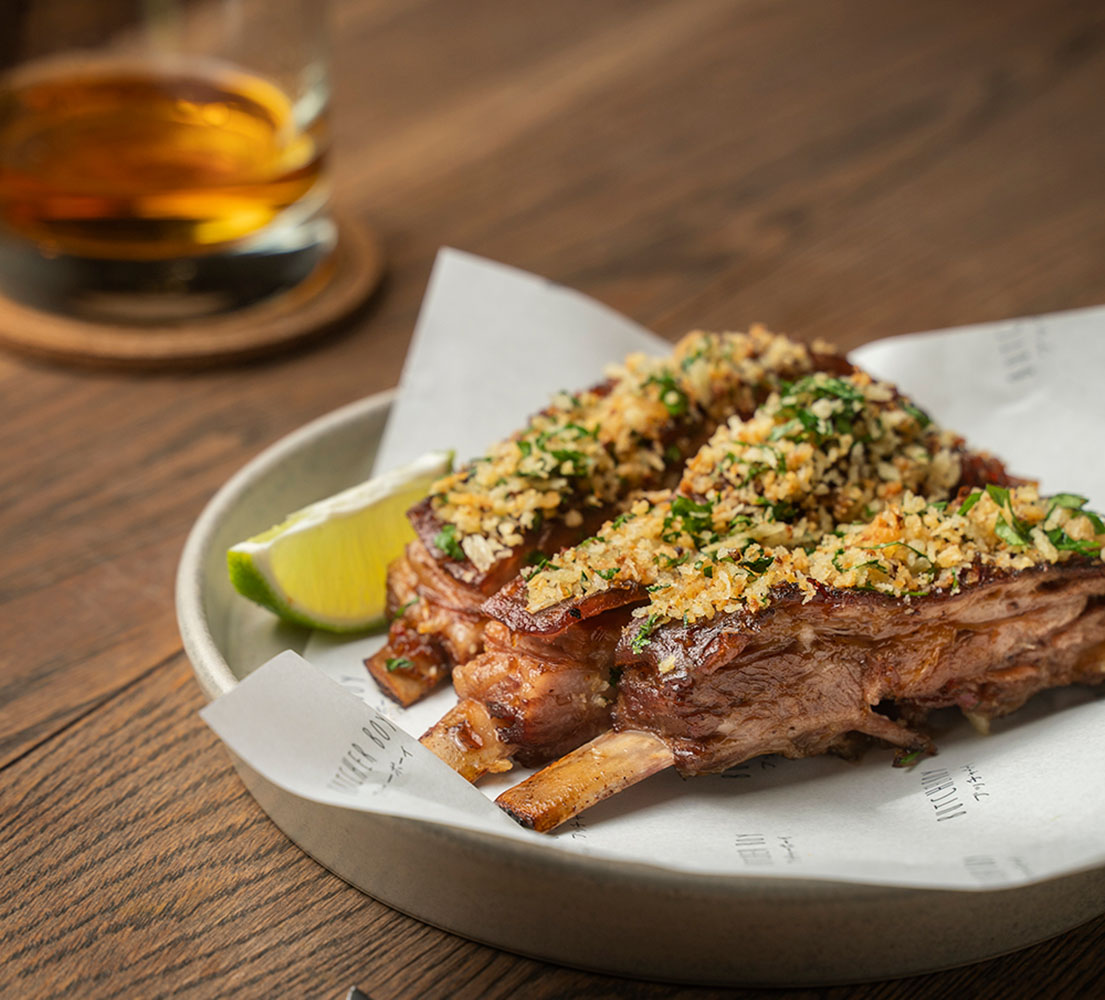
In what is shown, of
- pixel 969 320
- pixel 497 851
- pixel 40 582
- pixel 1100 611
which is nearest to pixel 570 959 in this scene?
pixel 497 851

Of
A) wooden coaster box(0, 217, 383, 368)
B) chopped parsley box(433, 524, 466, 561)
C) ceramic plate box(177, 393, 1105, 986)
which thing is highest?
wooden coaster box(0, 217, 383, 368)

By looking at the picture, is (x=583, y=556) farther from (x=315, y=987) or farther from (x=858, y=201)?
(x=858, y=201)

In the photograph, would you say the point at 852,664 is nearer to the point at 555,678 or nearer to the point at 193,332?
the point at 555,678

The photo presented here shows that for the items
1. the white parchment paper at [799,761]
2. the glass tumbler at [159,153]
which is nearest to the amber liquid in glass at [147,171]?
the glass tumbler at [159,153]

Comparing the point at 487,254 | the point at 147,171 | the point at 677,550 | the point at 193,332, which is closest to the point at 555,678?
the point at 677,550

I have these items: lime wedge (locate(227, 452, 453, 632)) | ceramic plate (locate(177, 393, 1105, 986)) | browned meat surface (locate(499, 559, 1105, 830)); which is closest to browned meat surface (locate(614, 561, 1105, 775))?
browned meat surface (locate(499, 559, 1105, 830))

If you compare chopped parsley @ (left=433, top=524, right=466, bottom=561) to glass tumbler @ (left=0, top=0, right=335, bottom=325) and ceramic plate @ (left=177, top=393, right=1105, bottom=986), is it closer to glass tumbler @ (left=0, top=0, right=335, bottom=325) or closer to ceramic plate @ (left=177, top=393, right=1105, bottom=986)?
ceramic plate @ (left=177, top=393, right=1105, bottom=986)
